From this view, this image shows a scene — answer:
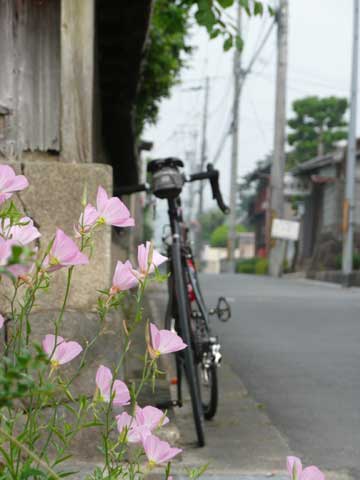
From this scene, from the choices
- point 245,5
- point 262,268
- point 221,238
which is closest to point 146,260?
point 245,5

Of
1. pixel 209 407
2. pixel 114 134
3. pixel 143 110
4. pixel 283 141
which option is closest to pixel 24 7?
pixel 209 407

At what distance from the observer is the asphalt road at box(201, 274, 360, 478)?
3.62 m

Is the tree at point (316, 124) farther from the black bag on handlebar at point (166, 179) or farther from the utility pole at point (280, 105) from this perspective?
the black bag on handlebar at point (166, 179)

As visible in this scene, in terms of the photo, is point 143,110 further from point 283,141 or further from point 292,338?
point 283,141

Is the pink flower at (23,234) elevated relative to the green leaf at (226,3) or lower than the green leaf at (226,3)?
lower

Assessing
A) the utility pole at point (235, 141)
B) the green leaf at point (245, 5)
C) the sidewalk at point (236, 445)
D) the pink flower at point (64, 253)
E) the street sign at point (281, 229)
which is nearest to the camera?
the pink flower at point (64, 253)

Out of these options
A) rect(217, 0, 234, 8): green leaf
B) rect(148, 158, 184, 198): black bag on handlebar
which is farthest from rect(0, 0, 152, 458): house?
rect(217, 0, 234, 8): green leaf

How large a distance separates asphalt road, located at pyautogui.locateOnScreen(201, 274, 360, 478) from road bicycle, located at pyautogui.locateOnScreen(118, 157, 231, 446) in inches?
19.6

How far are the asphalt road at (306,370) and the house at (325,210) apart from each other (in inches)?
817

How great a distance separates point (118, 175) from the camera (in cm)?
1025

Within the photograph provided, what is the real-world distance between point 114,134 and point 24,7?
3.93 metres

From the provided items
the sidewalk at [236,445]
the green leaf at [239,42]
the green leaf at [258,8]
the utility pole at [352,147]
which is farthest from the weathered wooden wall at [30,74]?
the utility pole at [352,147]

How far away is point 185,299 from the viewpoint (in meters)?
3.54

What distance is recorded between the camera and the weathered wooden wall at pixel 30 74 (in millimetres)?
3658
